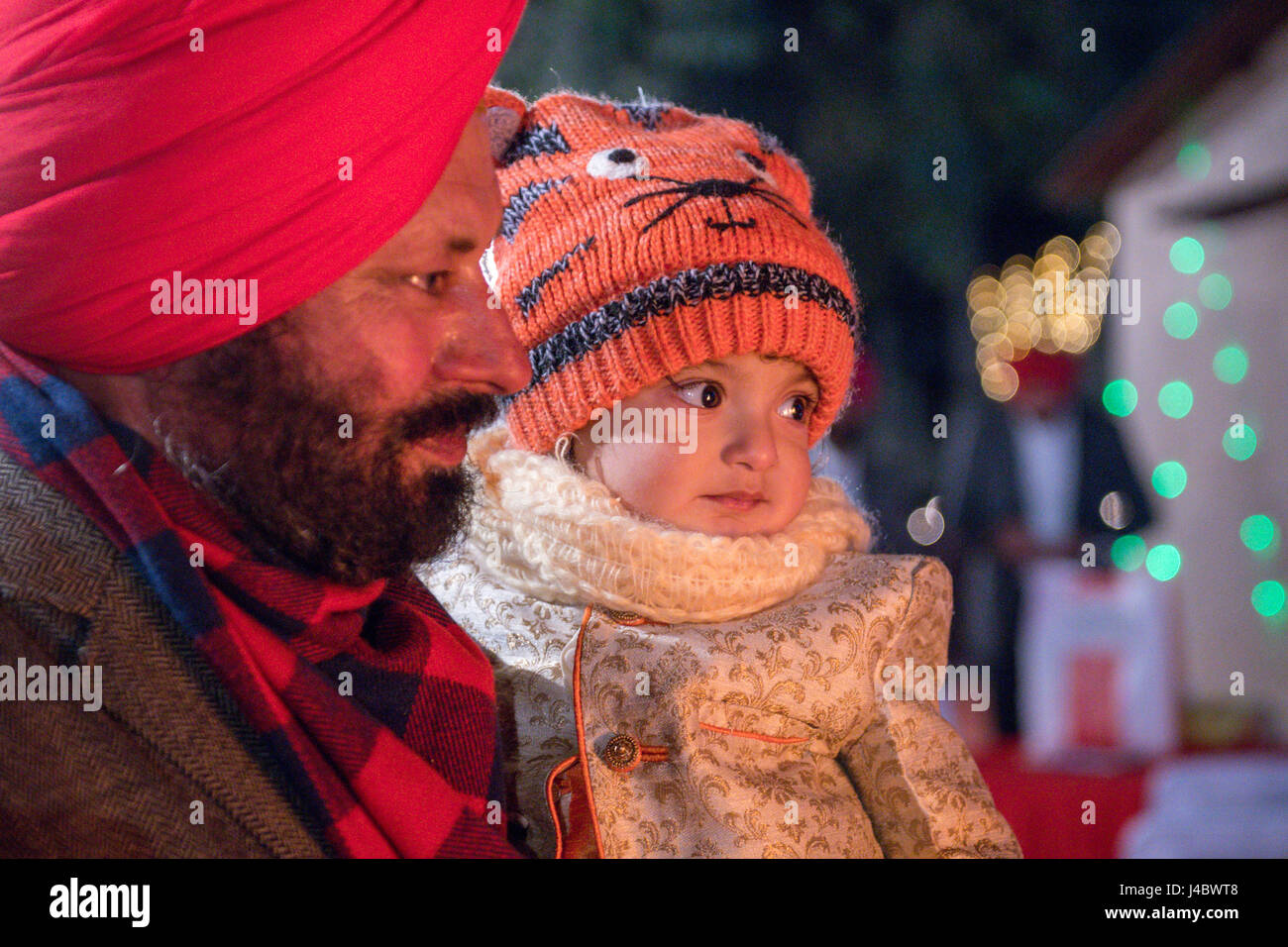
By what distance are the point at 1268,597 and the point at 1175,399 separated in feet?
3.74

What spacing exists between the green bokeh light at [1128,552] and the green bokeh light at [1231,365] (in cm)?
127

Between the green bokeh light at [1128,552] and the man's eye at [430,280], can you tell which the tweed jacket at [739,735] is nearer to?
the man's eye at [430,280]

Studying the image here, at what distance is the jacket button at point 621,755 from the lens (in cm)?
147

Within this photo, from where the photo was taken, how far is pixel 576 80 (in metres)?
3.64

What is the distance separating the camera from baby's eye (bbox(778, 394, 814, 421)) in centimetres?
179

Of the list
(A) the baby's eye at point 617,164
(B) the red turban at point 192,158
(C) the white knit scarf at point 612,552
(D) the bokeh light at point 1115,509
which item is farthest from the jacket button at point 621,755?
(D) the bokeh light at point 1115,509

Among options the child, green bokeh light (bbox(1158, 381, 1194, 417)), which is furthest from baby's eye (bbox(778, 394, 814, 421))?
green bokeh light (bbox(1158, 381, 1194, 417))

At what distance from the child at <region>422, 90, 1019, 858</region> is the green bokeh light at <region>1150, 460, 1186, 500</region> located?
183 inches

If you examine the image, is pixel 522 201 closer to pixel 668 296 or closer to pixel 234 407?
pixel 668 296

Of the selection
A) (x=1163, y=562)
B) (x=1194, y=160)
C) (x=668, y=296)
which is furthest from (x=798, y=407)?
(x=1194, y=160)

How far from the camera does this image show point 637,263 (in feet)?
5.45
